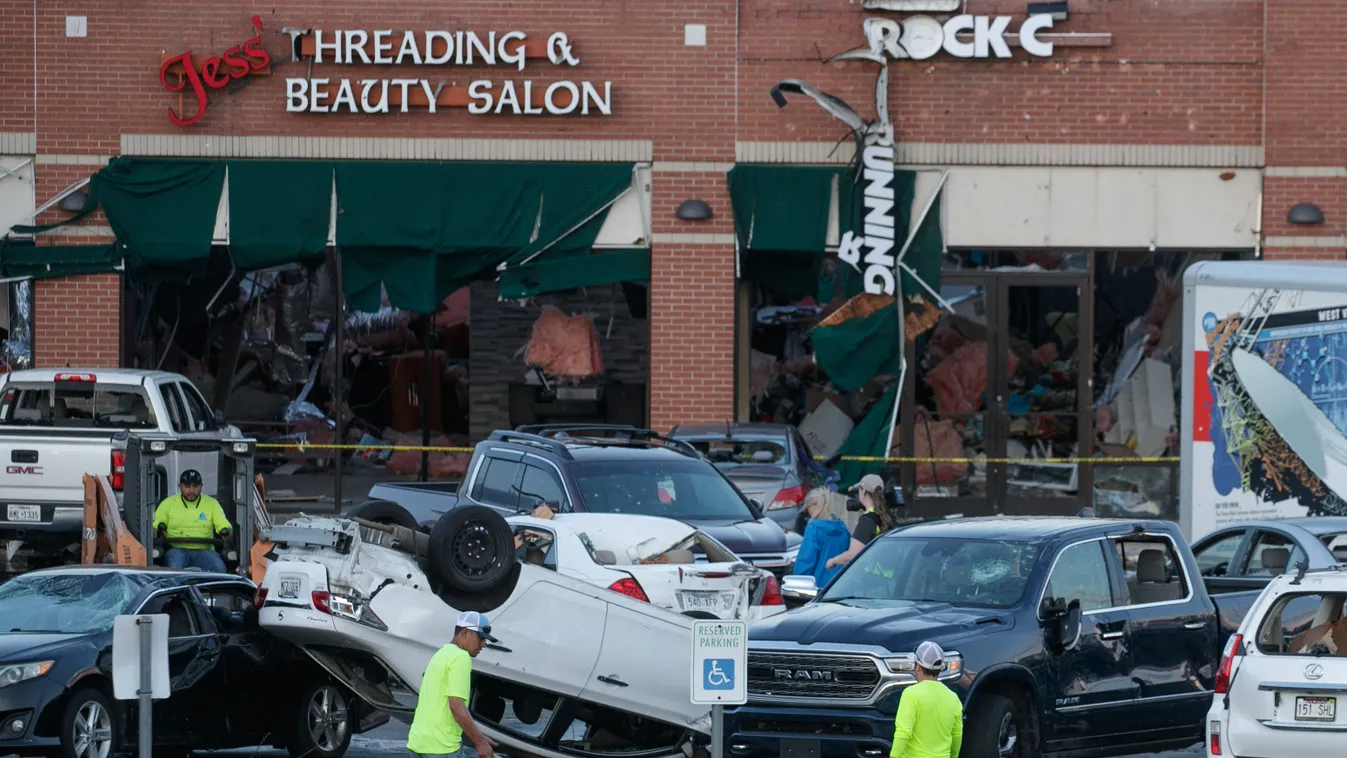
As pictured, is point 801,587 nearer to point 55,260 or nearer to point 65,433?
point 65,433

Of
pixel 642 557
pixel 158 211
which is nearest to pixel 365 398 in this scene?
pixel 158 211

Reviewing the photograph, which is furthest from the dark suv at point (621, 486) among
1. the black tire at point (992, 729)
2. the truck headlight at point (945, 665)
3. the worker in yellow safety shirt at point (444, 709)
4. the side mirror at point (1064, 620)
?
the worker in yellow safety shirt at point (444, 709)

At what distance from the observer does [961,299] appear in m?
24.9

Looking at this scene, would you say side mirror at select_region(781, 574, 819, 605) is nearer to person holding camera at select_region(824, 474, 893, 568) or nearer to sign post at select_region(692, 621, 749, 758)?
sign post at select_region(692, 621, 749, 758)

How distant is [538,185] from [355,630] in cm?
1279

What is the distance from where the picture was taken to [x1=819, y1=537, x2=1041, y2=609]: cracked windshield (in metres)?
12.2

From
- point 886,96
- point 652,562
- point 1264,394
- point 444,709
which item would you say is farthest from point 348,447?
point 444,709

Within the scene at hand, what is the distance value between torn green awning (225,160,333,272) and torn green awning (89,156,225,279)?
29cm

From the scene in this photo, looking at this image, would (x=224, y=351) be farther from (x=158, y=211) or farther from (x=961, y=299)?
(x=961, y=299)

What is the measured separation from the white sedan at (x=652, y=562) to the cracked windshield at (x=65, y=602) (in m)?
2.90

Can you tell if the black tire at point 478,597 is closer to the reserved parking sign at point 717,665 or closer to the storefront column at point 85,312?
the reserved parking sign at point 717,665

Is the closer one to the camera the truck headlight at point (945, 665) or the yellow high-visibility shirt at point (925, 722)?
the yellow high-visibility shirt at point (925, 722)

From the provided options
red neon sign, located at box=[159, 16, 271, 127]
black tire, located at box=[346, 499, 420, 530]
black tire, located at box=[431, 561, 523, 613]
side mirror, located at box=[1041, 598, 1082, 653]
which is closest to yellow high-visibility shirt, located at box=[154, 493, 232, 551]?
black tire, located at box=[346, 499, 420, 530]

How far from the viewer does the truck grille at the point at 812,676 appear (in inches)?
442
